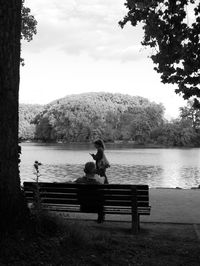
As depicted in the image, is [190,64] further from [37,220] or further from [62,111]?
[62,111]

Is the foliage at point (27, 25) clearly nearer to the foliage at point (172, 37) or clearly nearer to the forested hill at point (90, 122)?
the foliage at point (172, 37)

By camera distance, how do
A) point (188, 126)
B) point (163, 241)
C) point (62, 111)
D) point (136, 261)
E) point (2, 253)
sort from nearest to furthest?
point (2, 253), point (136, 261), point (163, 241), point (188, 126), point (62, 111)

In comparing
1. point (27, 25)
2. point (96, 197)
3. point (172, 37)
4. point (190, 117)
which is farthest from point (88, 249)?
point (190, 117)

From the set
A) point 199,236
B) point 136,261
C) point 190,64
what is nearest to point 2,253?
point 136,261

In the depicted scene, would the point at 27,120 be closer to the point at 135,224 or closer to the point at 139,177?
the point at 139,177

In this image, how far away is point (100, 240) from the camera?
5.59 meters

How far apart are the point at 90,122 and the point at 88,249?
120 meters

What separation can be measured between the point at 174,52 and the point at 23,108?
153076mm

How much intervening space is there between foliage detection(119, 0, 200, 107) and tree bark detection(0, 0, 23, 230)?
15.6 ft

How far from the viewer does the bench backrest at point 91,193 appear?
658 cm

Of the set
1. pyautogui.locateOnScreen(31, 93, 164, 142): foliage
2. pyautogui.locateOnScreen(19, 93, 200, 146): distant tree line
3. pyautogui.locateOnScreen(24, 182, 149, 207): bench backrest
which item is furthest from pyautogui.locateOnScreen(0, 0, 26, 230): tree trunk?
pyautogui.locateOnScreen(31, 93, 164, 142): foliage

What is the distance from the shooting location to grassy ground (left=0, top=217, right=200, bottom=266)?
4.55 metres

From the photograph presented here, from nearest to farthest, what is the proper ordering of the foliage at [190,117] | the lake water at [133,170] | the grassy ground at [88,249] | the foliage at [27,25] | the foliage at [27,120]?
the grassy ground at [88,249] < the foliage at [27,25] < the lake water at [133,170] < the foliage at [190,117] < the foliage at [27,120]

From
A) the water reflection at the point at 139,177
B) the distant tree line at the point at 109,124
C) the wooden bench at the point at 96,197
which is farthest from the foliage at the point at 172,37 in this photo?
the distant tree line at the point at 109,124
